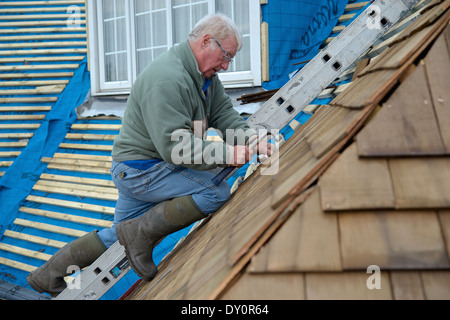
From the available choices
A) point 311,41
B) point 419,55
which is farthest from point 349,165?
point 311,41

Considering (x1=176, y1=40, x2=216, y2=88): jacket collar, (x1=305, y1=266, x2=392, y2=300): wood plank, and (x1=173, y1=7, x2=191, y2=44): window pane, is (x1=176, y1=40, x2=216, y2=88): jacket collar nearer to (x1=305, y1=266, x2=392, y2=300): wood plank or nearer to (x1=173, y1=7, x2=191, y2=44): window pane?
(x1=305, y1=266, x2=392, y2=300): wood plank

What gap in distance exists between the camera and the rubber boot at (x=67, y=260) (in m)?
2.79

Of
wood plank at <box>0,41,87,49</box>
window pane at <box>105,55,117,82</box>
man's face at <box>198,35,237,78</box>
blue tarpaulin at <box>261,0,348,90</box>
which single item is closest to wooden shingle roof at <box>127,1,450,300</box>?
man's face at <box>198,35,237,78</box>

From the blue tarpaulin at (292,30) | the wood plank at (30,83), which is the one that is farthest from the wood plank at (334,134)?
the wood plank at (30,83)

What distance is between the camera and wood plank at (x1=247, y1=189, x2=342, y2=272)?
1213 mm

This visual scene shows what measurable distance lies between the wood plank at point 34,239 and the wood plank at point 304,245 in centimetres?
470

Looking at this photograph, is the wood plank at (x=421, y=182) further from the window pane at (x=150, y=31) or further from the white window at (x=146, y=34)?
the window pane at (x=150, y=31)

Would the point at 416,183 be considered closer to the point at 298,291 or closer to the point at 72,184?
the point at 298,291

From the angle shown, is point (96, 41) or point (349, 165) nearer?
point (349, 165)

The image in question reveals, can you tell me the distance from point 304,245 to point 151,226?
4.68ft

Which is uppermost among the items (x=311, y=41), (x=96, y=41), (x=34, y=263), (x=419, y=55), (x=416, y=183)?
(x=96, y=41)

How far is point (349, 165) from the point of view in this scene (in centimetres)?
131

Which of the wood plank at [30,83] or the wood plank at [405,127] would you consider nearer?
the wood plank at [405,127]
